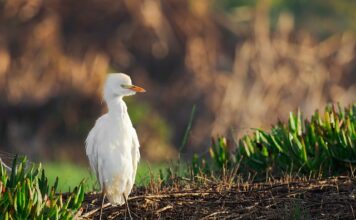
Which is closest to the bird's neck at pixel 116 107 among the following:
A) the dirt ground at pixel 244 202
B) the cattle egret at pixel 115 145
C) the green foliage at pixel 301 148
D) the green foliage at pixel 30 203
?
the cattle egret at pixel 115 145

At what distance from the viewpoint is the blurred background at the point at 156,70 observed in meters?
26.8

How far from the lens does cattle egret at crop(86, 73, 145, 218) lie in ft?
27.0

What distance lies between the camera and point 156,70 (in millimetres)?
29672

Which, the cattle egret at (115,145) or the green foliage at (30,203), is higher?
the cattle egret at (115,145)

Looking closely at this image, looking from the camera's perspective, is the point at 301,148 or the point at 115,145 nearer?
the point at 115,145

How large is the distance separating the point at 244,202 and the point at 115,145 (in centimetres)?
123

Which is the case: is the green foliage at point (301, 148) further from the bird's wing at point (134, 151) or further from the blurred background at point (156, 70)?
the blurred background at point (156, 70)

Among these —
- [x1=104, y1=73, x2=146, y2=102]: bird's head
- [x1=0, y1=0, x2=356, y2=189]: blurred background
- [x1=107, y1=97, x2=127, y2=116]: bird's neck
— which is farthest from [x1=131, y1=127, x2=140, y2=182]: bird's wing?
[x1=0, y1=0, x2=356, y2=189]: blurred background

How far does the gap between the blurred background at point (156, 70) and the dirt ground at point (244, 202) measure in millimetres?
17027

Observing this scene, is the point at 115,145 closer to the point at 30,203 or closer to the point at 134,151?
the point at 134,151

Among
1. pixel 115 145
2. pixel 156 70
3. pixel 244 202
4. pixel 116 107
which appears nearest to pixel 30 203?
pixel 115 145

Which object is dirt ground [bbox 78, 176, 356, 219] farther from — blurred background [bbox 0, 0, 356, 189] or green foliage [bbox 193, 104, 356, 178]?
blurred background [bbox 0, 0, 356, 189]

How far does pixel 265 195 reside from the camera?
8484mm

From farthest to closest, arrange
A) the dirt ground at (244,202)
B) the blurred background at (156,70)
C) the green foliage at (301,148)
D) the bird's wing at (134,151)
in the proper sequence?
the blurred background at (156,70) < the green foliage at (301,148) < the bird's wing at (134,151) < the dirt ground at (244,202)
